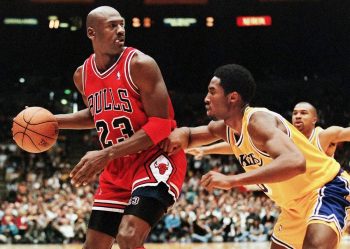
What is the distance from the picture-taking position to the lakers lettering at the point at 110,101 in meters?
4.14

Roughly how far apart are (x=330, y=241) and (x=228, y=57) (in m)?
18.0

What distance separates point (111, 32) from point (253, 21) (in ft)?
55.7

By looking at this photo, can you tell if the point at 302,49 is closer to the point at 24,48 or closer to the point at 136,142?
the point at 24,48

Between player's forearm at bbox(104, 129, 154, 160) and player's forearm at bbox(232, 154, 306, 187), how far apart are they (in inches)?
35.0

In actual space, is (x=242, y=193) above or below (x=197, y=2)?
below

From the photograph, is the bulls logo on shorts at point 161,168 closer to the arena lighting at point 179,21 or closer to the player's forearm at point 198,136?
the player's forearm at point 198,136

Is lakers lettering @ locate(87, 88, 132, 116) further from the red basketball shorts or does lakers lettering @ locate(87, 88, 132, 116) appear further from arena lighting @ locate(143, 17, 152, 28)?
arena lighting @ locate(143, 17, 152, 28)

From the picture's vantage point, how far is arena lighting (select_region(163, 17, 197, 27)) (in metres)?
21.3

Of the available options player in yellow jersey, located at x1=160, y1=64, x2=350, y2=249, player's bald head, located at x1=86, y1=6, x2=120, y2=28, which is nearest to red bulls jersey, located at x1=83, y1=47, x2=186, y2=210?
player in yellow jersey, located at x1=160, y1=64, x2=350, y2=249

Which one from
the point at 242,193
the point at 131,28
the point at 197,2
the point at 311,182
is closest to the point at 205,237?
the point at 242,193

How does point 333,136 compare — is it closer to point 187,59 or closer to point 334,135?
point 334,135

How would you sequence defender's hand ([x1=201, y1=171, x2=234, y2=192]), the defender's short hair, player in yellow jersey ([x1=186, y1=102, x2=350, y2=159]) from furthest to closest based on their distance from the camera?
1. player in yellow jersey ([x1=186, y1=102, x2=350, y2=159])
2. the defender's short hair
3. defender's hand ([x1=201, y1=171, x2=234, y2=192])

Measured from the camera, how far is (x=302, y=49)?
867 inches

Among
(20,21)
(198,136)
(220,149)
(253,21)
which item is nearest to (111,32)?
(198,136)
